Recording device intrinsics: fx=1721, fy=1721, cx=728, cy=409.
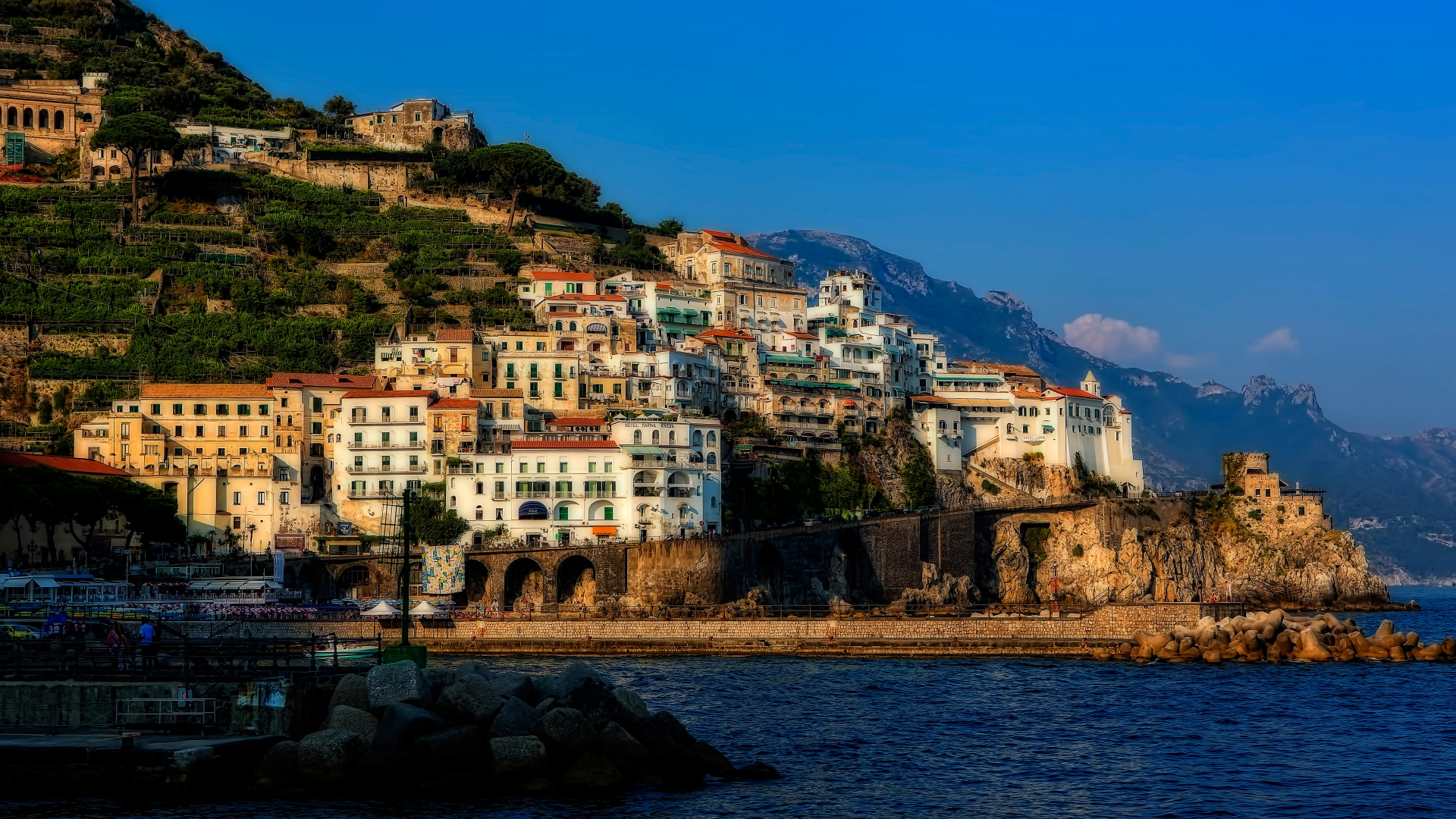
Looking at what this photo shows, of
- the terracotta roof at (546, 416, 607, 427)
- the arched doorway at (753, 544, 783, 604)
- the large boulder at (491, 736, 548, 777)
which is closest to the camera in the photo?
the large boulder at (491, 736, 548, 777)

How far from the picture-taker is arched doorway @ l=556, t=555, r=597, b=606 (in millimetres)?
84000

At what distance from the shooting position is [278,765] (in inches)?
1362

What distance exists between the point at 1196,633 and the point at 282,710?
41872 millimetres

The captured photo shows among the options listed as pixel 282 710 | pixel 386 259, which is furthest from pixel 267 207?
pixel 282 710

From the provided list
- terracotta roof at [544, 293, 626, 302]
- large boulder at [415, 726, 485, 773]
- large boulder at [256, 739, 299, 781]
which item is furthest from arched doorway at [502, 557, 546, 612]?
large boulder at [256, 739, 299, 781]

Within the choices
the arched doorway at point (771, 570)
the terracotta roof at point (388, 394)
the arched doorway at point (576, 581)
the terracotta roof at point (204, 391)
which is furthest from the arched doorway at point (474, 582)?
the terracotta roof at point (204, 391)

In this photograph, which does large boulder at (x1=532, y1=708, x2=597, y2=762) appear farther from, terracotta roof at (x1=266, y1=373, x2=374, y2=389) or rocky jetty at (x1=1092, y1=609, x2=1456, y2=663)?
terracotta roof at (x1=266, y1=373, x2=374, y2=389)

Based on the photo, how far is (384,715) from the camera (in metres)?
36.2

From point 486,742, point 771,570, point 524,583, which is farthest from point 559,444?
point 486,742

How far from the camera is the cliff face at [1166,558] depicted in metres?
105

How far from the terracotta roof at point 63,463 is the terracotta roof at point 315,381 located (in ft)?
31.3

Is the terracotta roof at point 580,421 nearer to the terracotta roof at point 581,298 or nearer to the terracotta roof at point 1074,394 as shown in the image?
the terracotta roof at point 581,298

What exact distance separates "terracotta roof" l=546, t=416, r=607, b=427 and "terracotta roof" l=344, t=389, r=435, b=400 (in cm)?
661

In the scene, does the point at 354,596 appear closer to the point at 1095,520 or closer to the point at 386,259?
the point at 386,259
